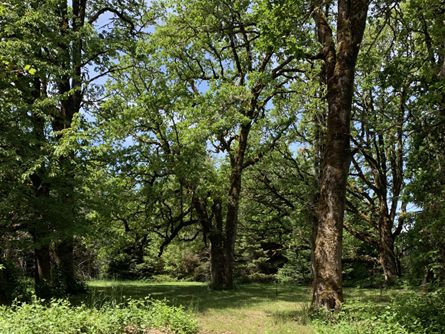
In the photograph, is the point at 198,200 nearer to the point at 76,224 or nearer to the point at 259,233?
the point at 76,224

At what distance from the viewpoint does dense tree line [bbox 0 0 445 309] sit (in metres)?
9.76

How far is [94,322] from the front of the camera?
20.9 ft

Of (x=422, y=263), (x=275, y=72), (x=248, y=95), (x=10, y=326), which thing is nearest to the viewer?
(x=10, y=326)

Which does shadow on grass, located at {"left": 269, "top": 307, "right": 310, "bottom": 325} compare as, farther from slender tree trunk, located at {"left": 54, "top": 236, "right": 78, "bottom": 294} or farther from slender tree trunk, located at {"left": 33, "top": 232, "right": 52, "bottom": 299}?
slender tree trunk, located at {"left": 54, "top": 236, "right": 78, "bottom": 294}

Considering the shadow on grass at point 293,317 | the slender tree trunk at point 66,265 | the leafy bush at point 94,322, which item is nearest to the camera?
the leafy bush at point 94,322

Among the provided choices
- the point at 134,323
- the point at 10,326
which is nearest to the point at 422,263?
the point at 134,323

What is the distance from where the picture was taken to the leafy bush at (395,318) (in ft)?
22.2

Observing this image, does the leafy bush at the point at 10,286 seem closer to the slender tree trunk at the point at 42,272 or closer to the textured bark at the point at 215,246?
the slender tree trunk at the point at 42,272

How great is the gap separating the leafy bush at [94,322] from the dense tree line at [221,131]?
3.52m

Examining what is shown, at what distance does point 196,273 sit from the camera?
31.6 metres

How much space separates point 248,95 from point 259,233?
46.9ft

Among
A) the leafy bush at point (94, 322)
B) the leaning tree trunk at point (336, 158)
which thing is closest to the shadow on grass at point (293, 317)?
the leaning tree trunk at point (336, 158)

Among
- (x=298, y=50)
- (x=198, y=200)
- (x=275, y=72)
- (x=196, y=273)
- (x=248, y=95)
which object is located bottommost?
(x=196, y=273)

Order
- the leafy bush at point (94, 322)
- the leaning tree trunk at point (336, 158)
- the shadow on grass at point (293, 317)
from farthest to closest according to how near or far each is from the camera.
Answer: the leaning tree trunk at point (336, 158), the shadow on grass at point (293, 317), the leafy bush at point (94, 322)
